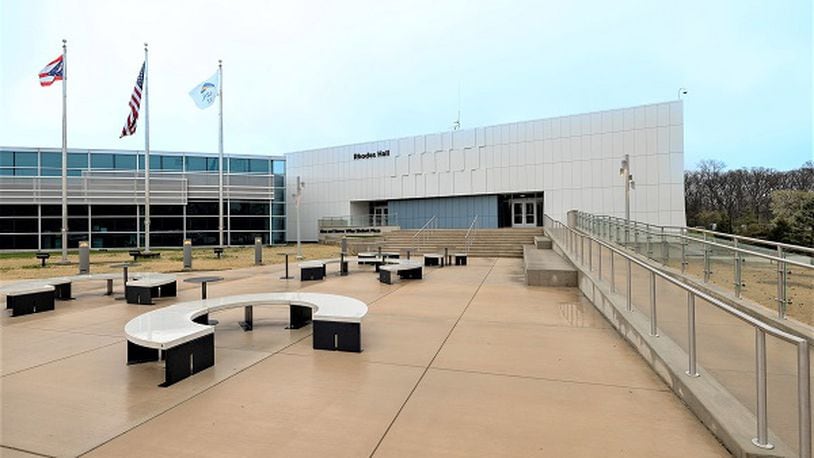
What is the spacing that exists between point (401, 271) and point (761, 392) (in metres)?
10.9

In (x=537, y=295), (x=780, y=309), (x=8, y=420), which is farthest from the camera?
(x=537, y=295)

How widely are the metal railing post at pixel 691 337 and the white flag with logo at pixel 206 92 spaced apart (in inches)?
1246

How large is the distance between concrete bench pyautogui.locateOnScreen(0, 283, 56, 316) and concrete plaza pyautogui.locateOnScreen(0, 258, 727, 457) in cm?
90

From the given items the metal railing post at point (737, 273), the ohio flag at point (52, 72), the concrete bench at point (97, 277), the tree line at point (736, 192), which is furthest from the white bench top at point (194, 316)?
the tree line at point (736, 192)

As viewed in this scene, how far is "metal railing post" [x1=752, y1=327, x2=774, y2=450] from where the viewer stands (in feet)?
10.5

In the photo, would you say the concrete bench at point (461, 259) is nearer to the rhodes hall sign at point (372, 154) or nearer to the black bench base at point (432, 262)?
the black bench base at point (432, 262)

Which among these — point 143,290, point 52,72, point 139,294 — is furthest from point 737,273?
point 52,72

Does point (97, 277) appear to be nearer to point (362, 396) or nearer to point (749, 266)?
point (362, 396)

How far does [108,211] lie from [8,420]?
1516 inches

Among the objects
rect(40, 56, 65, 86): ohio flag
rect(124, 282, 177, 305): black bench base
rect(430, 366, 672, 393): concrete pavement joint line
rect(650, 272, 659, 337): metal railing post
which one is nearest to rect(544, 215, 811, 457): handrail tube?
rect(430, 366, 672, 393): concrete pavement joint line

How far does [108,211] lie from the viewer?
117ft

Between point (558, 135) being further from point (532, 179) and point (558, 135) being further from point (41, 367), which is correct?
point (41, 367)

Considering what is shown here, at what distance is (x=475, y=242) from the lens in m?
28.6

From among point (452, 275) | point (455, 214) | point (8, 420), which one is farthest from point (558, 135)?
point (8, 420)
